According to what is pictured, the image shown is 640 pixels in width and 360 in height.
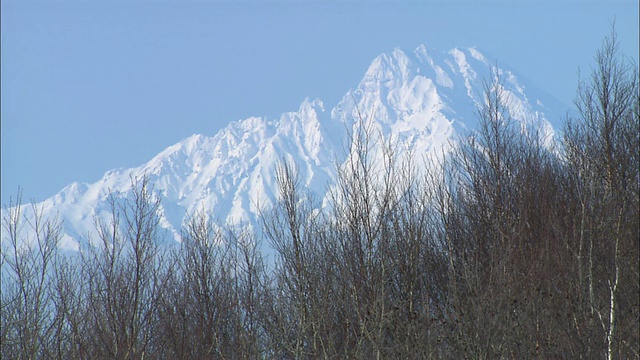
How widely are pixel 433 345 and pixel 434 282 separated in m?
10.7

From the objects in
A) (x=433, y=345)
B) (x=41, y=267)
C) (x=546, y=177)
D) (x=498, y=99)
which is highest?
(x=498, y=99)

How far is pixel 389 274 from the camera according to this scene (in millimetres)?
18234

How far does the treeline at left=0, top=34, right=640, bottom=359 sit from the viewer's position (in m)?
13.2

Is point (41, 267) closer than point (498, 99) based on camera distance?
Yes

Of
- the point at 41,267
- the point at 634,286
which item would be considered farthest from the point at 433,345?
the point at 41,267

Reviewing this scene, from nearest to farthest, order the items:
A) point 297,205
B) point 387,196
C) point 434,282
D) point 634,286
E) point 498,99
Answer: point 634,286
point 387,196
point 297,205
point 434,282
point 498,99

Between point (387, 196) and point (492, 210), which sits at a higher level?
point (492, 210)

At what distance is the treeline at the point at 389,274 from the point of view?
13219mm

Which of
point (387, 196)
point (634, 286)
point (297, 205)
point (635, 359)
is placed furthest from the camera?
point (297, 205)

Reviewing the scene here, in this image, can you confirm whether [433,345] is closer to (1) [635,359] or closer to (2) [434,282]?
(1) [635,359]

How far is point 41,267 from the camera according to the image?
59.3 ft

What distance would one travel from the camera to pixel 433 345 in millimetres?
14047

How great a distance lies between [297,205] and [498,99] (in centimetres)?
877

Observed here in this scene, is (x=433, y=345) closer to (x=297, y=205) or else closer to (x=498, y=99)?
(x=297, y=205)
